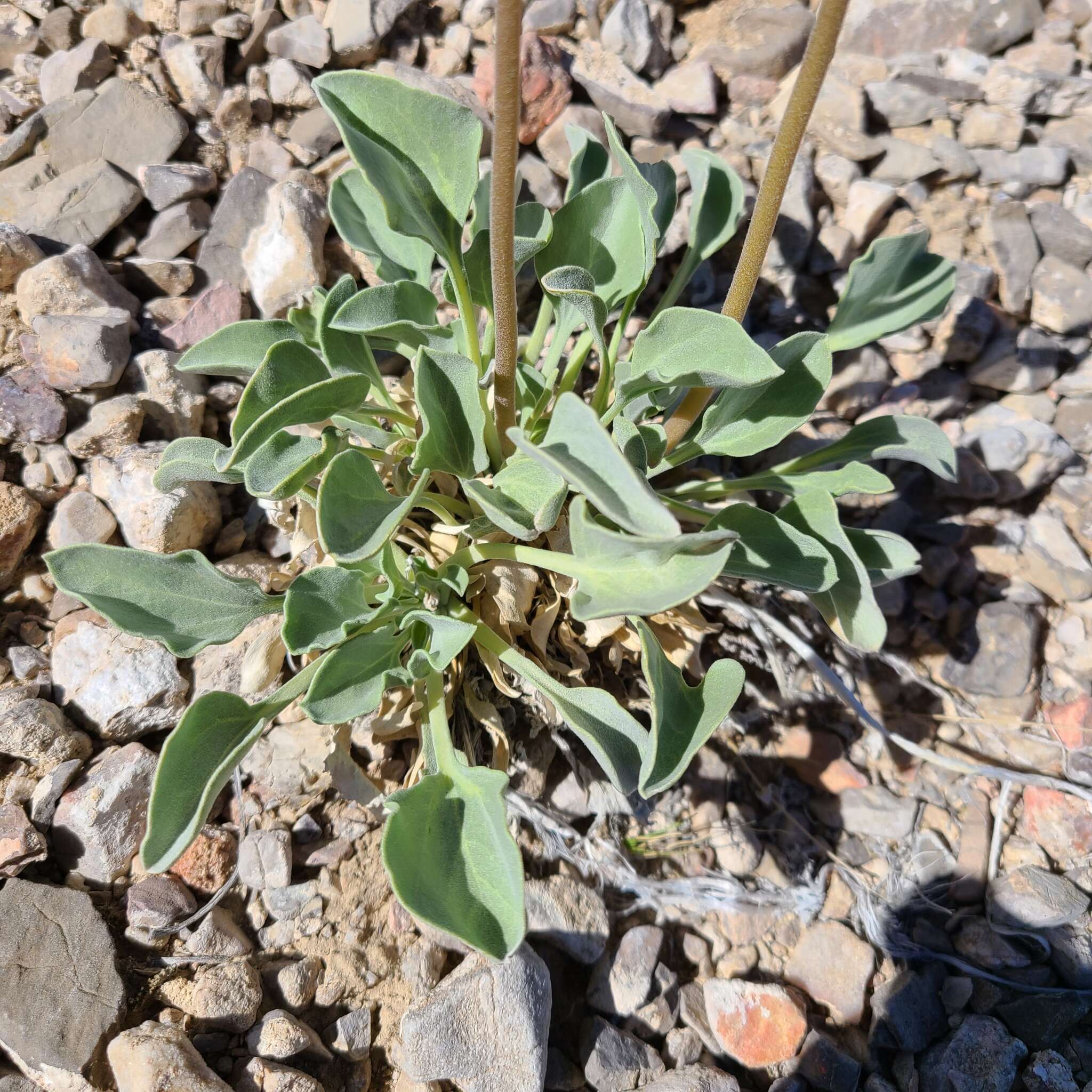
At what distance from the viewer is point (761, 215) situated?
1.63m

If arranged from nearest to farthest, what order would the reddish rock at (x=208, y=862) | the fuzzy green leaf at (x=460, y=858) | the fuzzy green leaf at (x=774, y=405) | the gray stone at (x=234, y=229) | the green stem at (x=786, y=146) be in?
the green stem at (x=786, y=146) < the fuzzy green leaf at (x=460, y=858) < the fuzzy green leaf at (x=774, y=405) < the reddish rock at (x=208, y=862) < the gray stone at (x=234, y=229)

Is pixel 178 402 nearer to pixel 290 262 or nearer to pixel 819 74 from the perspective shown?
pixel 290 262

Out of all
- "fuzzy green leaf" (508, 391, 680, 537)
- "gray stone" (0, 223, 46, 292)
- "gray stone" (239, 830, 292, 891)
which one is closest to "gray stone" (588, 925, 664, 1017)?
"gray stone" (239, 830, 292, 891)

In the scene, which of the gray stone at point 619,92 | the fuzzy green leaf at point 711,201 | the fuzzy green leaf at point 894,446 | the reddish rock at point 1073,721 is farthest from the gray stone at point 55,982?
the gray stone at point 619,92

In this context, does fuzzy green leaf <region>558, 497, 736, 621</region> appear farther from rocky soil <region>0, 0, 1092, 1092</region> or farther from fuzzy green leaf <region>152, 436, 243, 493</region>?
fuzzy green leaf <region>152, 436, 243, 493</region>

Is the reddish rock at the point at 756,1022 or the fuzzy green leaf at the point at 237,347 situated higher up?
the fuzzy green leaf at the point at 237,347

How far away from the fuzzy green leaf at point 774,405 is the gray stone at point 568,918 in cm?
124

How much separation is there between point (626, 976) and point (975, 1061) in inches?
36.6

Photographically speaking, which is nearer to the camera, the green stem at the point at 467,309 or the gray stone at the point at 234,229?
the green stem at the point at 467,309

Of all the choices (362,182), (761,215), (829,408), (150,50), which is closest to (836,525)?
(761,215)

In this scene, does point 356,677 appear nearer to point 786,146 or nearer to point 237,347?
point 237,347

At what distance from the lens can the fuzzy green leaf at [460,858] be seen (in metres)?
1.61

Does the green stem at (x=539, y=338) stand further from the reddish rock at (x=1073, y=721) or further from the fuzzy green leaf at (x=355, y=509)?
the reddish rock at (x=1073, y=721)

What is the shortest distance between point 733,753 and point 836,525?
3.42 ft
